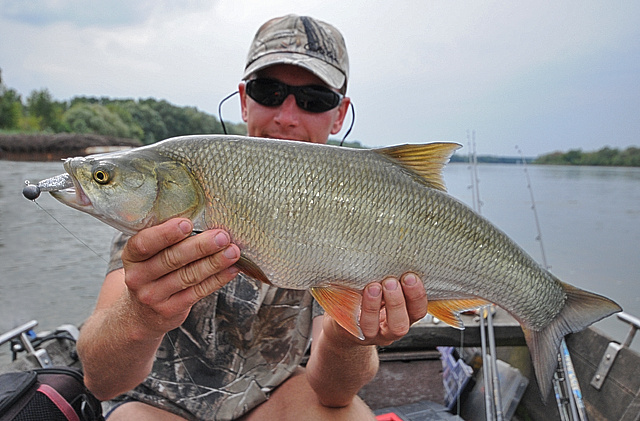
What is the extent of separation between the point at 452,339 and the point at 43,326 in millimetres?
6235

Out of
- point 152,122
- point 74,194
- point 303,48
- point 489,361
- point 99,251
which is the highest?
point 152,122

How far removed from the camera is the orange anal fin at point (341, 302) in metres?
1.54

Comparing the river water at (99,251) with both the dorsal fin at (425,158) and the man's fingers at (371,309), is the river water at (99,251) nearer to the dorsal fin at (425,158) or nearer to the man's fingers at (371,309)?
the dorsal fin at (425,158)

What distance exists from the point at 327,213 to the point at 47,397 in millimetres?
1463

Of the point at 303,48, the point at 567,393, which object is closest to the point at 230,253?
the point at 303,48

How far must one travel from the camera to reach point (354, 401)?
227cm

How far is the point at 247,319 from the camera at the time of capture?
2127mm

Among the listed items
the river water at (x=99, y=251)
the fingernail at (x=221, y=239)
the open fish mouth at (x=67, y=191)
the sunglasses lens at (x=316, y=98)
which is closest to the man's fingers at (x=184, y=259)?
the fingernail at (x=221, y=239)

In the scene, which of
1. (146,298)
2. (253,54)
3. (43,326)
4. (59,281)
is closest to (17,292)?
(59,281)

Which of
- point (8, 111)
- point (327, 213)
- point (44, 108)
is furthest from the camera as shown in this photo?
point (44, 108)

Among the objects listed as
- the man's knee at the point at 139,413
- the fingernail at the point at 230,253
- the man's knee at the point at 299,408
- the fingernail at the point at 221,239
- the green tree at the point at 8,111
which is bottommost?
the man's knee at the point at 299,408

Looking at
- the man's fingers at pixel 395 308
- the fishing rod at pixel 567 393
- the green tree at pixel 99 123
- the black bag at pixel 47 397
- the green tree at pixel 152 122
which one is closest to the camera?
the man's fingers at pixel 395 308

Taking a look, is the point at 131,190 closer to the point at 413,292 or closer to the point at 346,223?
the point at 346,223

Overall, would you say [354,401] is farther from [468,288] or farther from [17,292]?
[17,292]
